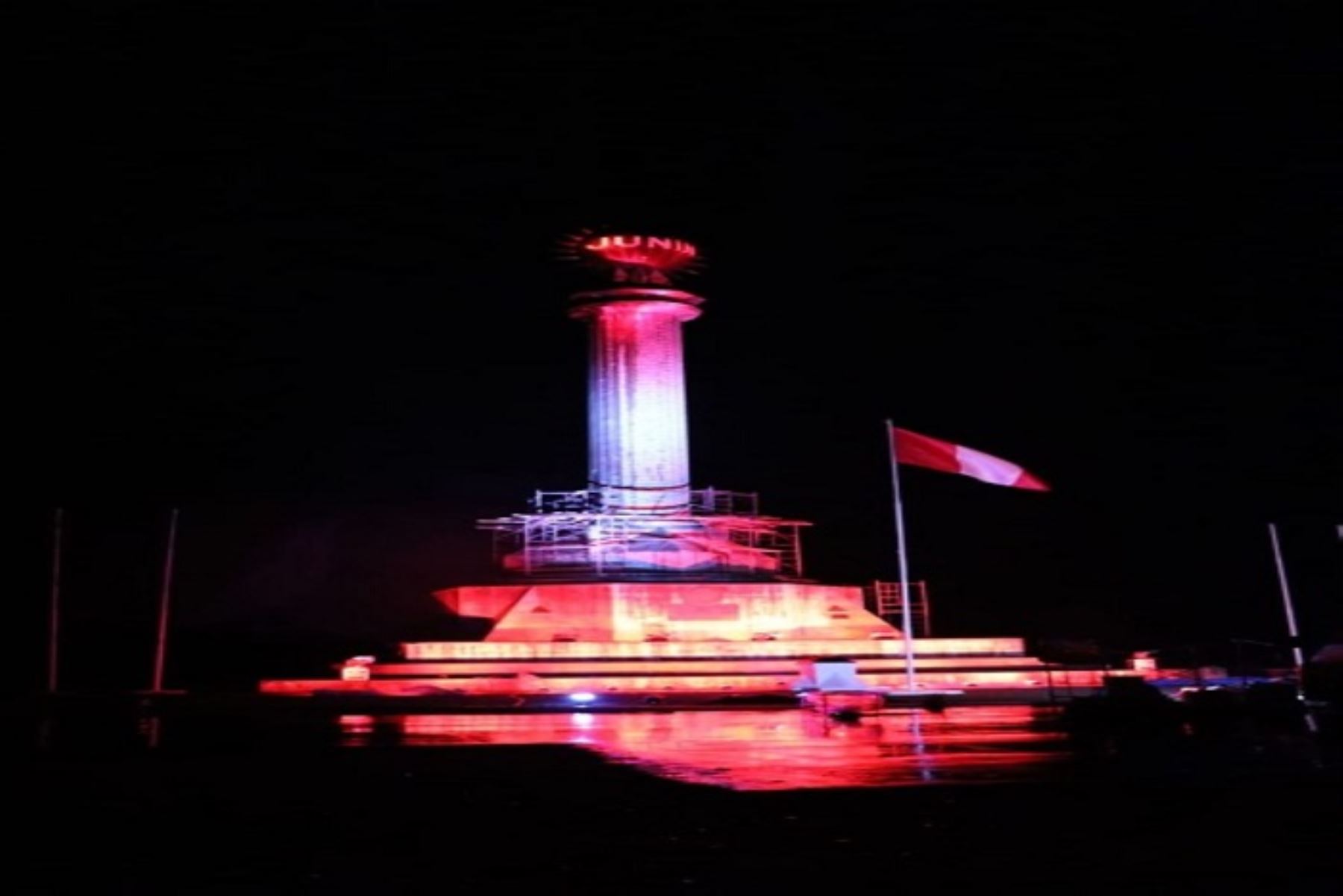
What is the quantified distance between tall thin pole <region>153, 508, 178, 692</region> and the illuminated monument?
11.5 ft

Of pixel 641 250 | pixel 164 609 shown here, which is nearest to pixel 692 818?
pixel 164 609

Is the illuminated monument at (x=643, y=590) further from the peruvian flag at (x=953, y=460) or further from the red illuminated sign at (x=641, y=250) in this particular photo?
the peruvian flag at (x=953, y=460)

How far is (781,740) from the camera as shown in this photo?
14625 mm

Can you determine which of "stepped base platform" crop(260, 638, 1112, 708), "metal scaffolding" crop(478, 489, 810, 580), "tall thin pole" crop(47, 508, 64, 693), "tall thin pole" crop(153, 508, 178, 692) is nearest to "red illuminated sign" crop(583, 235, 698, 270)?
"metal scaffolding" crop(478, 489, 810, 580)

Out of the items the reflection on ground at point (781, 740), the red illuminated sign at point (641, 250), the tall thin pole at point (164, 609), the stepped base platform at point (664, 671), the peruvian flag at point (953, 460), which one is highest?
the red illuminated sign at point (641, 250)

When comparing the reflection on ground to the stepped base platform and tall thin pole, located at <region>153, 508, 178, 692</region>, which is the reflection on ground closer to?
the stepped base platform

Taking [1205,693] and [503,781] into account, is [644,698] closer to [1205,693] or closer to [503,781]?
[1205,693]

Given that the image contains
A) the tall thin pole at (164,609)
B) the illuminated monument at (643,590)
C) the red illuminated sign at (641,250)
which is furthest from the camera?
A: the red illuminated sign at (641,250)

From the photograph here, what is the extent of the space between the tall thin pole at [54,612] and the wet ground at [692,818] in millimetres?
17278

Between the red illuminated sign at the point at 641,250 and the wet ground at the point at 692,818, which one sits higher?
the red illuminated sign at the point at 641,250

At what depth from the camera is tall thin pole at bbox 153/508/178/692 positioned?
95.0ft

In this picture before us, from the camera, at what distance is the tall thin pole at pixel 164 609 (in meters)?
29.0

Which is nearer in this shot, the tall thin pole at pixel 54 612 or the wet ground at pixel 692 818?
the wet ground at pixel 692 818

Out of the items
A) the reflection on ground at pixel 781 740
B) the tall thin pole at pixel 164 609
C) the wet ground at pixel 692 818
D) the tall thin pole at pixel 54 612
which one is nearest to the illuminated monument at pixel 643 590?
the tall thin pole at pixel 164 609
